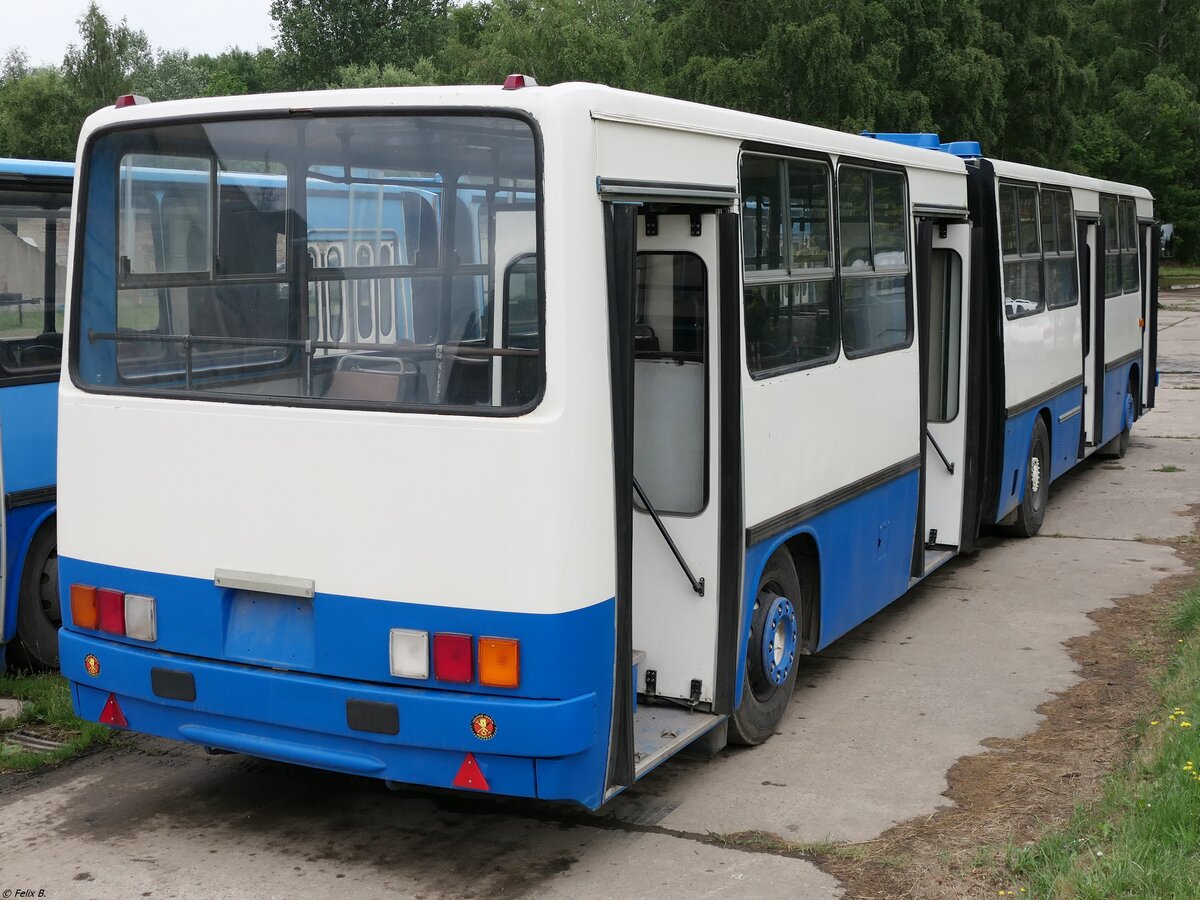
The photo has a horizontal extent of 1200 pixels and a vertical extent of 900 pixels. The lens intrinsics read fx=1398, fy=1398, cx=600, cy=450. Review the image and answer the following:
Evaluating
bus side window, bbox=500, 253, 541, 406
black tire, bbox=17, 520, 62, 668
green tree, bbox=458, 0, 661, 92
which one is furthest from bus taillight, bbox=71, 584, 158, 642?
green tree, bbox=458, 0, 661, 92

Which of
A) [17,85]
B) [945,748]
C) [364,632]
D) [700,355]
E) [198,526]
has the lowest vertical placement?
[945,748]

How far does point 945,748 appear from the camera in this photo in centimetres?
623

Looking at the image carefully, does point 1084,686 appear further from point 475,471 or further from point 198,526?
point 198,526

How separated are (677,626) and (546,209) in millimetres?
1936

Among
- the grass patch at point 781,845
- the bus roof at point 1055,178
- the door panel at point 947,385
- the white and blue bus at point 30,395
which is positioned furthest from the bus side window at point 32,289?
the bus roof at point 1055,178

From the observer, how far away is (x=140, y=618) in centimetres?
510

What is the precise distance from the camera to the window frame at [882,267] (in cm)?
671

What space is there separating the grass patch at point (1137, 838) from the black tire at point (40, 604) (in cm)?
495

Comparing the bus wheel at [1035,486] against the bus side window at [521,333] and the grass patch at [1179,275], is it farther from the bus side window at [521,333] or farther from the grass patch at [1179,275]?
the grass patch at [1179,275]

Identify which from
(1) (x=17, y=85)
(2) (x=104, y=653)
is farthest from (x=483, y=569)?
(1) (x=17, y=85)

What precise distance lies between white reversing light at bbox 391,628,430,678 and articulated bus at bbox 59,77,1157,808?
0.04 feet

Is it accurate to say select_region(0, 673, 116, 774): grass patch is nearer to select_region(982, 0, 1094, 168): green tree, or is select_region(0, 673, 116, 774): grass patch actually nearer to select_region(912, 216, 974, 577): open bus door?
select_region(912, 216, 974, 577): open bus door

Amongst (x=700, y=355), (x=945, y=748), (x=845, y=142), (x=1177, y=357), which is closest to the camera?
(x=700, y=355)

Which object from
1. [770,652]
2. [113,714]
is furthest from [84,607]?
[770,652]
